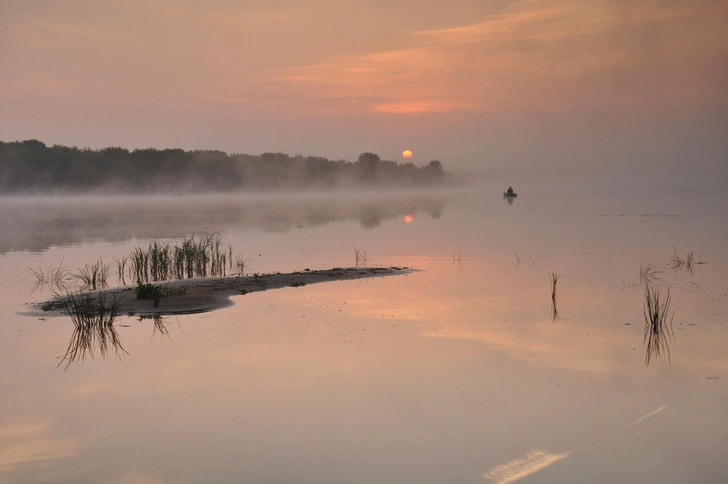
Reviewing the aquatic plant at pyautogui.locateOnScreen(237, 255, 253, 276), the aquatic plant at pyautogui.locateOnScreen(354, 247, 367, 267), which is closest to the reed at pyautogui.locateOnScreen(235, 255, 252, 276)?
the aquatic plant at pyautogui.locateOnScreen(237, 255, 253, 276)

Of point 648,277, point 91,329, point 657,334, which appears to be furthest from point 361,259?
point 657,334

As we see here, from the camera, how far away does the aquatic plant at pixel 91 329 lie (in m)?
15.7

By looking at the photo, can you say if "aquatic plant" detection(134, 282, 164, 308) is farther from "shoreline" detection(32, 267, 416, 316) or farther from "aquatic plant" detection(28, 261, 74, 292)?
"aquatic plant" detection(28, 261, 74, 292)

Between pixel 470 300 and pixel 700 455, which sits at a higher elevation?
pixel 470 300

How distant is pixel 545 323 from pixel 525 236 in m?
30.8

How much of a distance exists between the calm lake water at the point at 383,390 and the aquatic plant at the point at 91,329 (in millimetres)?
341

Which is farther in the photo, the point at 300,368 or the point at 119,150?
the point at 119,150

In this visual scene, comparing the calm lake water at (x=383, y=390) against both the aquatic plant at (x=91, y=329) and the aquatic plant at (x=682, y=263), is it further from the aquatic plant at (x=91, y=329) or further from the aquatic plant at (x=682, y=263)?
the aquatic plant at (x=682, y=263)

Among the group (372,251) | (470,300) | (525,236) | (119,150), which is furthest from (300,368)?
(119,150)

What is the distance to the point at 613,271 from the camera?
28625 mm

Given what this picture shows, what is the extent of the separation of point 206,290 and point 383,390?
11.5 meters

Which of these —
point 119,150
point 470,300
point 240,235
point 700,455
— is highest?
point 119,150

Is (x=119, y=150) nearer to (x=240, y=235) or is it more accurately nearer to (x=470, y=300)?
(x=240, y=235)

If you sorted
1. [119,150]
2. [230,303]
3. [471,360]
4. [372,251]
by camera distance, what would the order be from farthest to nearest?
[119,150] < [372,251] < [230,303] < [471,360]
